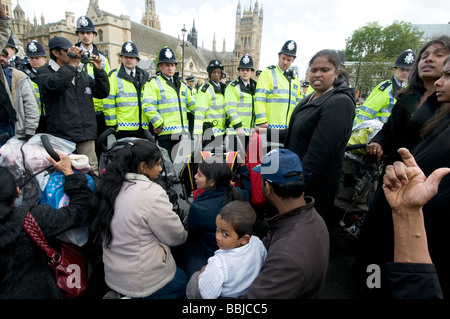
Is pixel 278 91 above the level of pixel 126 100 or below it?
above

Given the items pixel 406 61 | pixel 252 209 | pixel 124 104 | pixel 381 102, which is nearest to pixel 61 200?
pixel 252 209

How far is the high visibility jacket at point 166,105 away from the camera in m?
4.29

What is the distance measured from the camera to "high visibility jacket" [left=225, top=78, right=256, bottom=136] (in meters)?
4.67

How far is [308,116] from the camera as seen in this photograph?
2.38 metres

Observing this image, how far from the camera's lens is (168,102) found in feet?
14.6

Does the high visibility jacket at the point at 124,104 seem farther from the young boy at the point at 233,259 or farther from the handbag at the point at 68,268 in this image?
the young boy at the point at 233,259

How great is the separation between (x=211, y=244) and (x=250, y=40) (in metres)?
82.7

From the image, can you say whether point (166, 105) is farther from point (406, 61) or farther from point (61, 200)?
point (406, 61)

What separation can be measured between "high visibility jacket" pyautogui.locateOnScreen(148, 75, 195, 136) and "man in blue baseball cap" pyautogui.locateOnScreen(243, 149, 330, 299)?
313 cm

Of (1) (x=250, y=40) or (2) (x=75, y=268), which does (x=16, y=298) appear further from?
(1) (x=250, y=40)

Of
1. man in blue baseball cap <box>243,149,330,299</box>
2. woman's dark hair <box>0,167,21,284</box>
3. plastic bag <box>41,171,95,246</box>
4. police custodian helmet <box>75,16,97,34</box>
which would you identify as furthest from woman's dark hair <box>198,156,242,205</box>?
police custodian helmet <box>75,16,97,34</box>

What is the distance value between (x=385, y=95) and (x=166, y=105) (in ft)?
12.4

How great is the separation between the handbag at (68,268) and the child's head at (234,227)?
1.18 meters

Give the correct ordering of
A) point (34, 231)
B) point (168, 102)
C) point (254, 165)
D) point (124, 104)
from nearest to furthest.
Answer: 1. point (34, 231)
2. point (254, 165)
3. point (168, 102)
4. point (124, 104)
